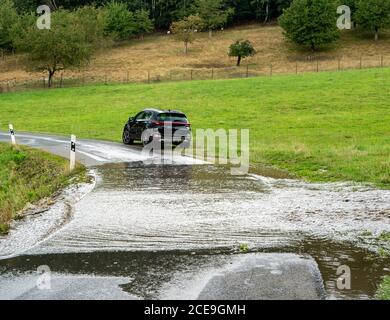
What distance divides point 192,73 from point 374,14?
31.7 m

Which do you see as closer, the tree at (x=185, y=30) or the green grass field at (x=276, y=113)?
the green grass field at (x=276, y=113)

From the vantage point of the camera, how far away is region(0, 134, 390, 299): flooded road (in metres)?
6.54

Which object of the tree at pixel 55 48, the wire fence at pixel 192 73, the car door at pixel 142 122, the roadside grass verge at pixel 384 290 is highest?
the tree at pixel 55 48

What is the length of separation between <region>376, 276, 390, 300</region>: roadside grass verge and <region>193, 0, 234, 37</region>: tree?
297 ft

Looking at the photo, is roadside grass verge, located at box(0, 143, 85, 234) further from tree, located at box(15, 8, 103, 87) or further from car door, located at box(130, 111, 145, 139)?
tree, located at box(15, 8, 103, 87)

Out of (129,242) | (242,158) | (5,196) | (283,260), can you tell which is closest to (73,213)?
(129,242)

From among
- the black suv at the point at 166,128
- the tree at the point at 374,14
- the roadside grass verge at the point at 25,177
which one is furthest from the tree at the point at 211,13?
the roadside grass verge at the point at 25,177

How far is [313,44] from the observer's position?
78188 mm

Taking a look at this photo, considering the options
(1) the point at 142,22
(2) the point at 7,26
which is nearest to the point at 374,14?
(1) the point at 142,22

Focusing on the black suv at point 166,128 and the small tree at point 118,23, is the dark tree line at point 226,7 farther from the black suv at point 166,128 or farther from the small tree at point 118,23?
the black suv at point 166,128

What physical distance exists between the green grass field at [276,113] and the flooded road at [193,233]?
113 inches

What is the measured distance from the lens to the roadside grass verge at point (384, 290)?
5.66 metres

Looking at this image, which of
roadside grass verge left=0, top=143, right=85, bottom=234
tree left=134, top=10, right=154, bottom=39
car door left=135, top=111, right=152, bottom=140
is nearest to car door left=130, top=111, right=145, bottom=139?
car door left=135, top=111, right=152, bottom=140

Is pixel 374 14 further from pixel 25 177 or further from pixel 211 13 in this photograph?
pixel 25 177
